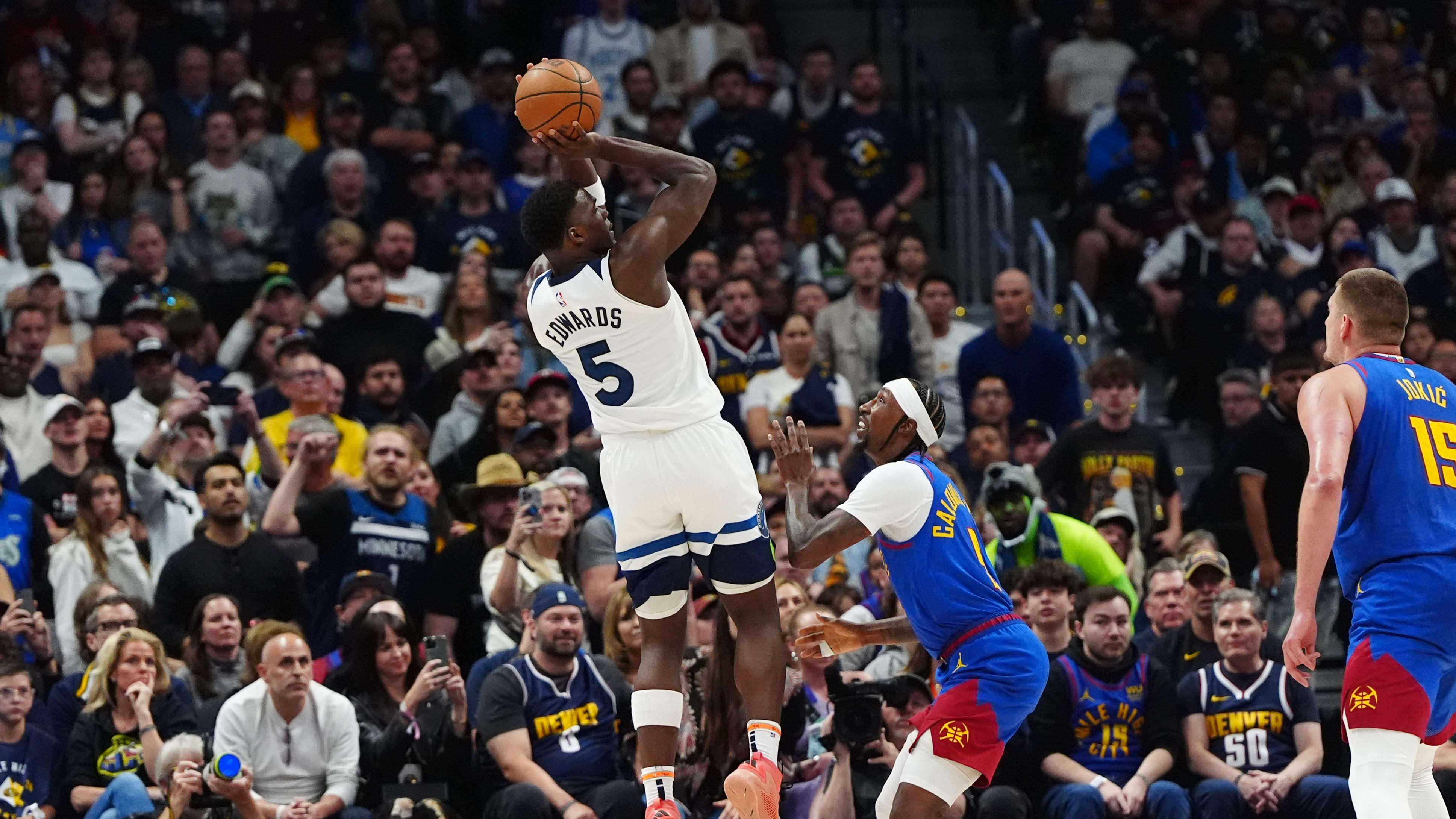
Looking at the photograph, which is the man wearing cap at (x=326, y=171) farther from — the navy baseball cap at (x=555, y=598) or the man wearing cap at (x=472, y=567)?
the navy baseball cap at (x=555, y=598)

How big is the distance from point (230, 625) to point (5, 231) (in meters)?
6.14

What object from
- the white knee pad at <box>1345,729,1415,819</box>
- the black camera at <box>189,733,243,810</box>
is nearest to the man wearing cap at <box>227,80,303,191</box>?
the black camera at <box>189,733,243,810</box>

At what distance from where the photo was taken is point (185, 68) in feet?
55.2

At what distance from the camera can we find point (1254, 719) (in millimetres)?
10734

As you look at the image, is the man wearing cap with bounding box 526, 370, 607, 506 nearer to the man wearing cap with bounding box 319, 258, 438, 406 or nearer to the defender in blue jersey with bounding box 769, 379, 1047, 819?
the man wearing cap with bounding box 319, 258, 438, 406

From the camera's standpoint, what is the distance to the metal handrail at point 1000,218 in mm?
16828

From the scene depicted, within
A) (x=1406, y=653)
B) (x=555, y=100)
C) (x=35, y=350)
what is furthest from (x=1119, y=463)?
(x=35, y=350)

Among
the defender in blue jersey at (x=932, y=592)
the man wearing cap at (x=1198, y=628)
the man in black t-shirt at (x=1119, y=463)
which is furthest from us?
the man in black t-shirt at (x=1119, y=463)

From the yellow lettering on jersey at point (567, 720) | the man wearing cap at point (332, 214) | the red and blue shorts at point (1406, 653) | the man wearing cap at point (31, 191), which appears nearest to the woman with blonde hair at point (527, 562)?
the yellow lettering on jersey at point (567, 720)

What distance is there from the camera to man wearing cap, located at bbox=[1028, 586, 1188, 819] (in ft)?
34.8

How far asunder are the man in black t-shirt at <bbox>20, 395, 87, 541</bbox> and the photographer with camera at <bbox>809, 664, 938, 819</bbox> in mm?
5372

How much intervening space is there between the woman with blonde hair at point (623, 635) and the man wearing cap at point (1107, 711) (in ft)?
7.60

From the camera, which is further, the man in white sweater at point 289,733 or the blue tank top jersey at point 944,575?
the man in white sweater at point 289,733

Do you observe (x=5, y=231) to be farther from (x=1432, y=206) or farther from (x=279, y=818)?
(x=1432, y=206)
